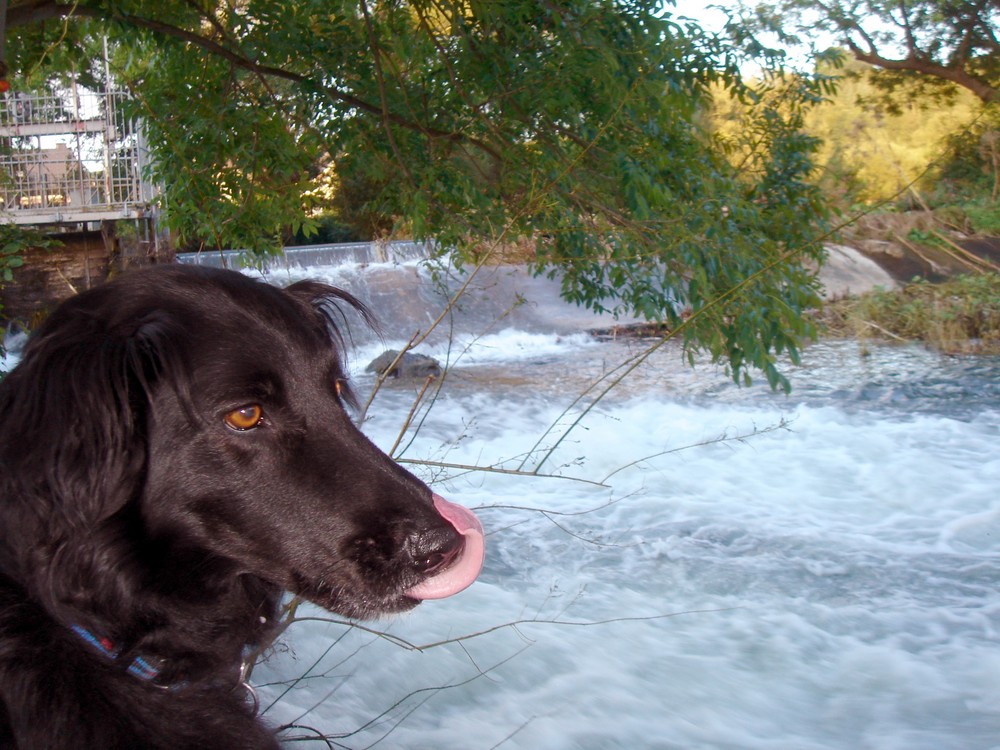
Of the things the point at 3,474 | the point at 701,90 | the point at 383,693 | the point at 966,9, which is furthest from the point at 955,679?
the point at 966,9

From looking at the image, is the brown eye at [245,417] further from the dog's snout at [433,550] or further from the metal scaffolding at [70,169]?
the metal scaffolding at [70,169]

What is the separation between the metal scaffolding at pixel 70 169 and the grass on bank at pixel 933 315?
9.39m

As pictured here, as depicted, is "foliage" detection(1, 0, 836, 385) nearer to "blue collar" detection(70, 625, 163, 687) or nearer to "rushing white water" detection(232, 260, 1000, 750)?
"rushing white water" detection(232, 260, 1000, 750)

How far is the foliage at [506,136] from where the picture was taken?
12.4 feet

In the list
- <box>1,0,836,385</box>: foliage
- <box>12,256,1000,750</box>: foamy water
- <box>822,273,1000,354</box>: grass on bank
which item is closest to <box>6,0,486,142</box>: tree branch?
<box>1,0,836,385</box>: foliage

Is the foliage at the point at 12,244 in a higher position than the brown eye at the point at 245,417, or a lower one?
higher

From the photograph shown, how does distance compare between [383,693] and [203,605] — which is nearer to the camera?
[203,605]

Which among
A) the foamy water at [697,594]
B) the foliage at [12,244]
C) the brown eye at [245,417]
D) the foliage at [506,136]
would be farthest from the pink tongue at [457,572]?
the foliage at [12,244]

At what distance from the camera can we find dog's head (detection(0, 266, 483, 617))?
1.70m

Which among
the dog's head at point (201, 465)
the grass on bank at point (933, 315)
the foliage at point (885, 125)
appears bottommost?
the grass on bank at point (933, 315)

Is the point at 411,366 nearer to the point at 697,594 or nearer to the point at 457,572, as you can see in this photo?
the point at 697,594

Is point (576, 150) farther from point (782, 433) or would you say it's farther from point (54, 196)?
point (54, 196)

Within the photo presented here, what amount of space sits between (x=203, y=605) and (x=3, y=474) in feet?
1.55

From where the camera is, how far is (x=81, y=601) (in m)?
1.72
